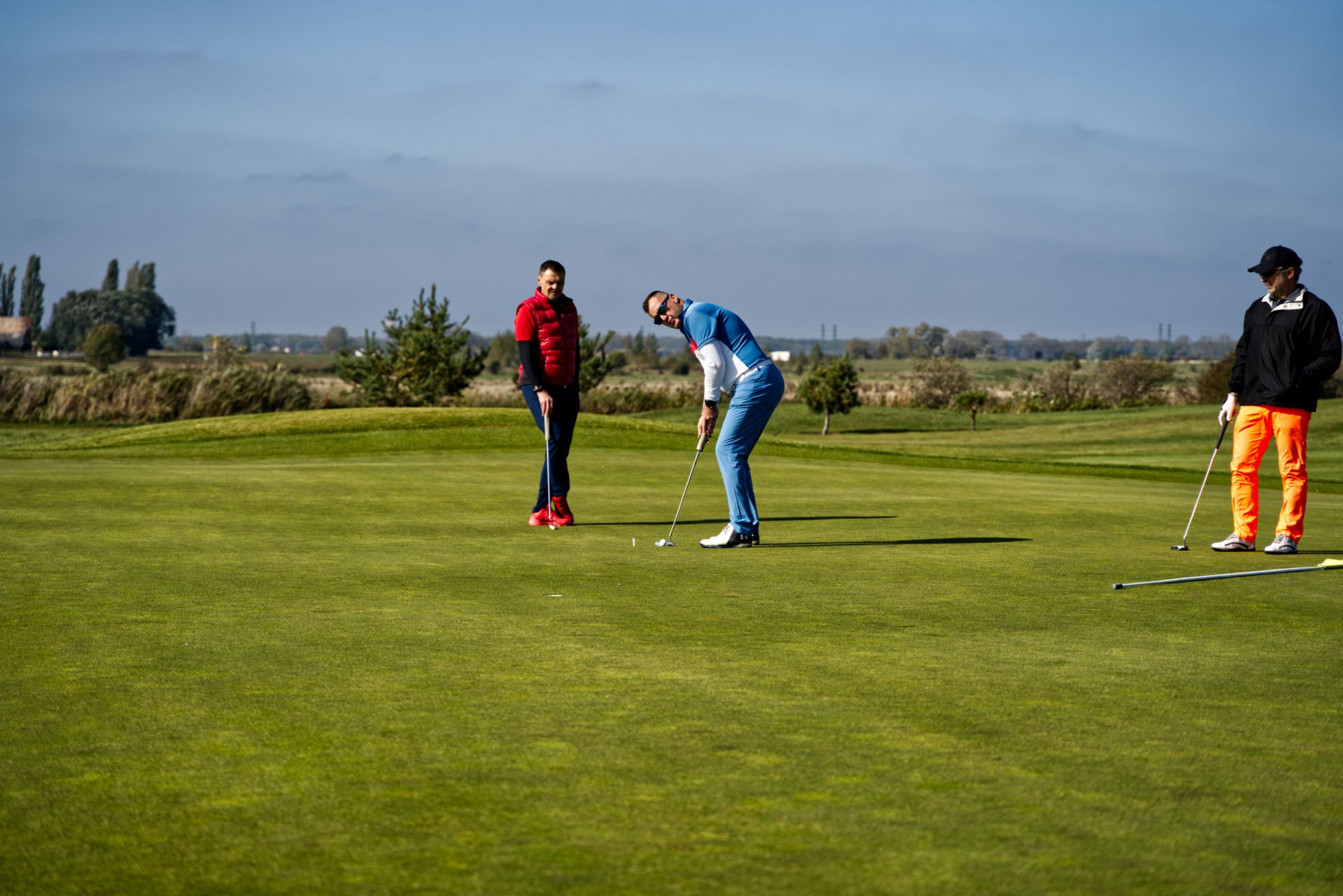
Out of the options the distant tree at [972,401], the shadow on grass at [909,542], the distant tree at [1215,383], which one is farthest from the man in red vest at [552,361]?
the distant tree at [1215,383]

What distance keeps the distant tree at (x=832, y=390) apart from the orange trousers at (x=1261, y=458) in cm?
4013

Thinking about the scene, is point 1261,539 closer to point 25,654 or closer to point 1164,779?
point 1164,779

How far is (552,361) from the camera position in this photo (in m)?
11.9

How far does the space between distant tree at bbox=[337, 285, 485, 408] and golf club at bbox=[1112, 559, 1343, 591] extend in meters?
38.5

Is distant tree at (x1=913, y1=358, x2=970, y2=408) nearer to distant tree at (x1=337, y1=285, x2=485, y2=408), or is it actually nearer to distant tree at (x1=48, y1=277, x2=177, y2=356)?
distant tree at (x1=337, y1=285, x2=485, y2=408)

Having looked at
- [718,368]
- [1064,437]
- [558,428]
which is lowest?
[1064,437]

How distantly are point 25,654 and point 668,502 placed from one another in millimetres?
8412

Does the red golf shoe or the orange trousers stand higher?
the orange trousers

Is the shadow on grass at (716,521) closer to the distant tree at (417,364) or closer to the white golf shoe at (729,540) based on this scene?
the white golf shoe at (729,540)

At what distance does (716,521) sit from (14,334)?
145508mm

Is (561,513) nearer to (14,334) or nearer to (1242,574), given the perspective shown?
(1242,574)

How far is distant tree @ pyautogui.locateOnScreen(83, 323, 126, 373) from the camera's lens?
95.3 meters

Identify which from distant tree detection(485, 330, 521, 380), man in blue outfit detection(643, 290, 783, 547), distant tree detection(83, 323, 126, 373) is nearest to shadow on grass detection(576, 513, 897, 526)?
man in blue outfit detection(643, 290, 783, 547)

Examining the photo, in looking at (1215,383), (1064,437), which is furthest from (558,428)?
(1215,383)
